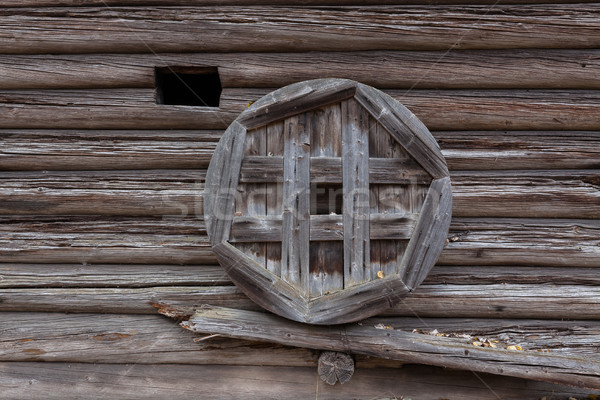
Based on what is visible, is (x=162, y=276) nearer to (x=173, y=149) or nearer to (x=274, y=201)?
(x=173, y=149)

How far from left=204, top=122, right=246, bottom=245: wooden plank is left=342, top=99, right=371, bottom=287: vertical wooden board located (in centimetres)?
61

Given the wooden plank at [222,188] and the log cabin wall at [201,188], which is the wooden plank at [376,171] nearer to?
the wooden plank at [222,188]

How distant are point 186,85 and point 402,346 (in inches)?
83.0

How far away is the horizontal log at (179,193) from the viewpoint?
2471 mm

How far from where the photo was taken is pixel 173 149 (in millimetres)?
2471

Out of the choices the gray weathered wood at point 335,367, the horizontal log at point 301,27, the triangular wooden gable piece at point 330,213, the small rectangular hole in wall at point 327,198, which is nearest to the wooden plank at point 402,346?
the gray weathered wood at point 335,367

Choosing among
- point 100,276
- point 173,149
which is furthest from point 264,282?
point 100,276

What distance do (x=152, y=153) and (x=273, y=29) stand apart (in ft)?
3.60

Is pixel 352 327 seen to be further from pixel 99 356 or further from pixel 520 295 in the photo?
pixel 99 356

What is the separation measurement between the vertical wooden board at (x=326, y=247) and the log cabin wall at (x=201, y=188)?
448mm

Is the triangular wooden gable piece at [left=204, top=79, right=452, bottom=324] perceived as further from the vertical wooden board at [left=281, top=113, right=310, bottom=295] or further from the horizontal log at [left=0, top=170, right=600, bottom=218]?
the horizontal log at [left=0, top=170, right=600, bottom=218]

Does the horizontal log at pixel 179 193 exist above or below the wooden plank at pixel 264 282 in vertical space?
above

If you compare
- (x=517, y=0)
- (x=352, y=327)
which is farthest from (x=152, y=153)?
(x=517, y=0)

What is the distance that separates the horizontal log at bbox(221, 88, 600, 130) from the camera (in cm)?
248
